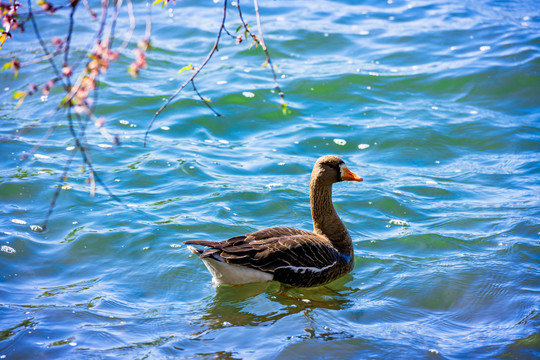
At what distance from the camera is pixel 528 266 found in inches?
298

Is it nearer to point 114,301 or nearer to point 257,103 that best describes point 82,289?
point 114,301

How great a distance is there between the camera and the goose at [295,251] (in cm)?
684

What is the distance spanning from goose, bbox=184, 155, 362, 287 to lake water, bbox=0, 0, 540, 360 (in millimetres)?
263

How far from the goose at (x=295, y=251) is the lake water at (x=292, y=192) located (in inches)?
10.4

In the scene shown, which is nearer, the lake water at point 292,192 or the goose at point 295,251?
the lake water at point 292,192

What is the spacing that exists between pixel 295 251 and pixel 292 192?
8.28 ft

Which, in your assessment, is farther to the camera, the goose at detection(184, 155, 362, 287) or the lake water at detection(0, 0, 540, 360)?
the goose at detection(184, 155, 362, 287)

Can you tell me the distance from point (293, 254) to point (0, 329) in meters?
3.38

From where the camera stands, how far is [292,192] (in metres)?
9.55

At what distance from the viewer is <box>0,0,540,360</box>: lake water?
20.7 feet

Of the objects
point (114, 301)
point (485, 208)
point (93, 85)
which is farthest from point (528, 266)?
point (93, 85)

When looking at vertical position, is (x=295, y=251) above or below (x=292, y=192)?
above

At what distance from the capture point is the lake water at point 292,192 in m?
6.30

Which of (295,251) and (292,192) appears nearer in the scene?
(295,251)
